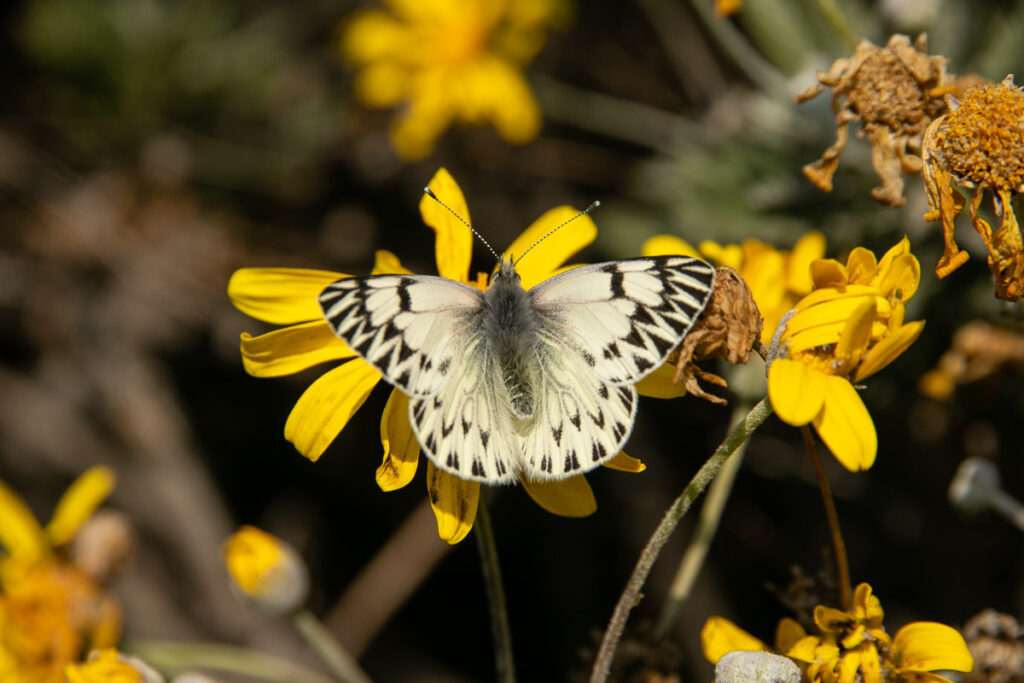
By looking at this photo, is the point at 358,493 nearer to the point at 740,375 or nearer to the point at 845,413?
the point at 740,375

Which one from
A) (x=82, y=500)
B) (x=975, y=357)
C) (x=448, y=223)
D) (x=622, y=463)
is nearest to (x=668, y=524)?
(x=622, y=463)

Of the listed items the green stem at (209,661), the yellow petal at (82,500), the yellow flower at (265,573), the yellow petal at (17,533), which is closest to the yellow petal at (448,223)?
the yellow flower at (265,573)

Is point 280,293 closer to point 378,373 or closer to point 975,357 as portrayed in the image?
point 378,373

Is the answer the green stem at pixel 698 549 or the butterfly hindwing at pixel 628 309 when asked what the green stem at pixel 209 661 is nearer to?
the green stem at pixel 698 549

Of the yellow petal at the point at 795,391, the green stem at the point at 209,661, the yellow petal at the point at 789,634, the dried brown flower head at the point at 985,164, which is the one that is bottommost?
the green stem at the point at 209,661

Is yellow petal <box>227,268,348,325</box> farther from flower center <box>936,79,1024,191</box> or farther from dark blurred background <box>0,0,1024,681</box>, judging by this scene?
flower center <box>936,79,1024,191</box>

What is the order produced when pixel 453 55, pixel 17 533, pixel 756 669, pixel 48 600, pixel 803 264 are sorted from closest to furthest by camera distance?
1. pixel 756 669
2. pixel 803 264
3. pixel 48 600
4. pixel 17 533
5. pixel 453 55
